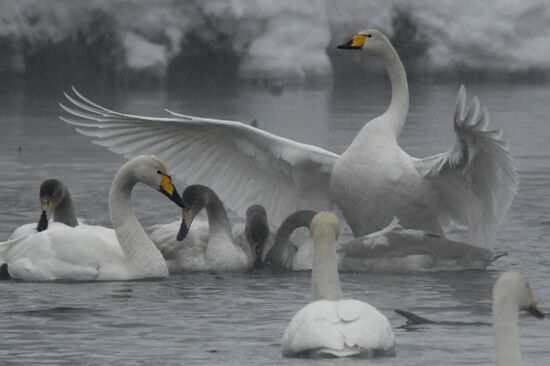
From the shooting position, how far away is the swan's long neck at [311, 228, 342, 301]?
6879 millimetres

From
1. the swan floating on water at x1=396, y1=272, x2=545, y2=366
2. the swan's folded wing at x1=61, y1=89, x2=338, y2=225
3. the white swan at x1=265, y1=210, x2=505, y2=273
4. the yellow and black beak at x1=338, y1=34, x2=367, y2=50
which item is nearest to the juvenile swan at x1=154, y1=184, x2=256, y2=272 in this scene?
the white swan at x1=265, y1=210, x2=505, y2=273

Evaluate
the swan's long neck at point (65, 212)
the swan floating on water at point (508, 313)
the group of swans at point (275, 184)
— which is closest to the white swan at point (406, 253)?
the group of swans at point (275, 184)

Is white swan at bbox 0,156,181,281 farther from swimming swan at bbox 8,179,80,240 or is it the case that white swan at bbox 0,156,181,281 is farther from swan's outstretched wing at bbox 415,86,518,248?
swan's outstretched wing at bbox 415,86,518,248

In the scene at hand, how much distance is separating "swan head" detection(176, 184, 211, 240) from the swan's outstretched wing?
4.35 feet

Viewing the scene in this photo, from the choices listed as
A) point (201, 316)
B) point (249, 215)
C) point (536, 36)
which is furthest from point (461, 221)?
point (536, 36)

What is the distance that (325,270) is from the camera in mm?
6930

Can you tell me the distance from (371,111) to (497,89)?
6.30 metres

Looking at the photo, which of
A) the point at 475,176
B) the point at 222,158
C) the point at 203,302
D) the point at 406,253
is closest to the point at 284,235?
the point at 406,253

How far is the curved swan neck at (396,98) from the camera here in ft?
33.2

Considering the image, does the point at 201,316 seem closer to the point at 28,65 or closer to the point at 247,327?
the point at 247,327

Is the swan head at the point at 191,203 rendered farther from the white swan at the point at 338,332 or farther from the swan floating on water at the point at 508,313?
the swan floating on water at the point at 508,313

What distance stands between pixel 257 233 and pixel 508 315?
4.68m

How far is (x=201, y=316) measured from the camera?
8.05m

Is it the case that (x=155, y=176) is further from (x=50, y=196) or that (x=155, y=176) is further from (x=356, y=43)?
(x=356, y=43)
